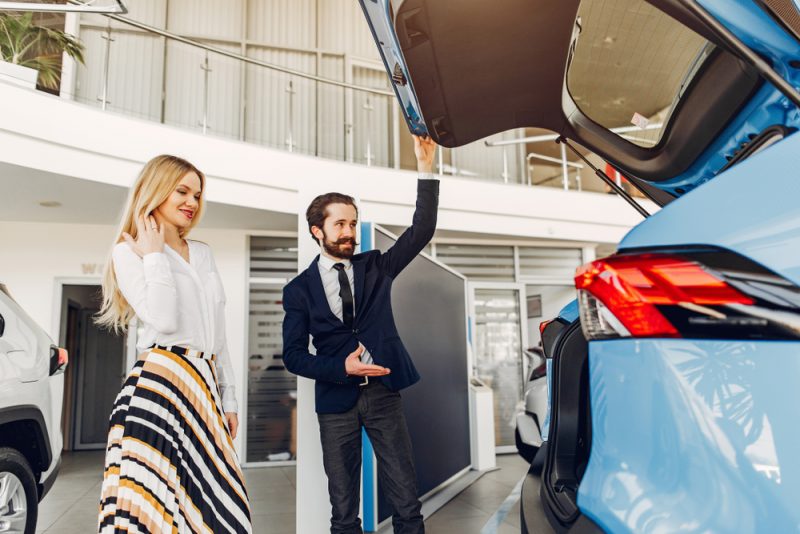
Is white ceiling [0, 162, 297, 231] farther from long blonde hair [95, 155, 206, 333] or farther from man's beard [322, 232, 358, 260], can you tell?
long blonde hair [95, 155, 206, 333]

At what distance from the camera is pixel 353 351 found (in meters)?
2.42

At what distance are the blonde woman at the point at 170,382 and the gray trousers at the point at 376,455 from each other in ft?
1.80

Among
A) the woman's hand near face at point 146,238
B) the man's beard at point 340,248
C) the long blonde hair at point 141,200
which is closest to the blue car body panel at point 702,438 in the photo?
the woman's hand near face at point 146,238

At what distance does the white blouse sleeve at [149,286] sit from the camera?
5.53ft

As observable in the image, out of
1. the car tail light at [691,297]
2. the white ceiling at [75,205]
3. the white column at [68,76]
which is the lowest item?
the car tail light at [691,297]

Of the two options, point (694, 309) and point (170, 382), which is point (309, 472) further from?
point (694, 309)

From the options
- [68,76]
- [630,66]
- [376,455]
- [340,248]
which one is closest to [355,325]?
[340,248]

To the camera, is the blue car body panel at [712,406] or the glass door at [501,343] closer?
the blue car body panel at [712,406]

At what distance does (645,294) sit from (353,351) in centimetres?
174

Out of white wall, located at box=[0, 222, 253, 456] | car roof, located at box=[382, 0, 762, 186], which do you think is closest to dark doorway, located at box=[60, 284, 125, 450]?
white wall, located at box=[0, 222, 253, 456]

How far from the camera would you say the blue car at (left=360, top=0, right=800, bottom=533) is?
0.69 meters

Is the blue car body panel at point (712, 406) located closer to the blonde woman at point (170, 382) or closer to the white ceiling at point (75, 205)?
the blonde woman at point (170, 382)

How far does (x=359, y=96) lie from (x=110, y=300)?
283 inches

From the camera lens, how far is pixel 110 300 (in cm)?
190
